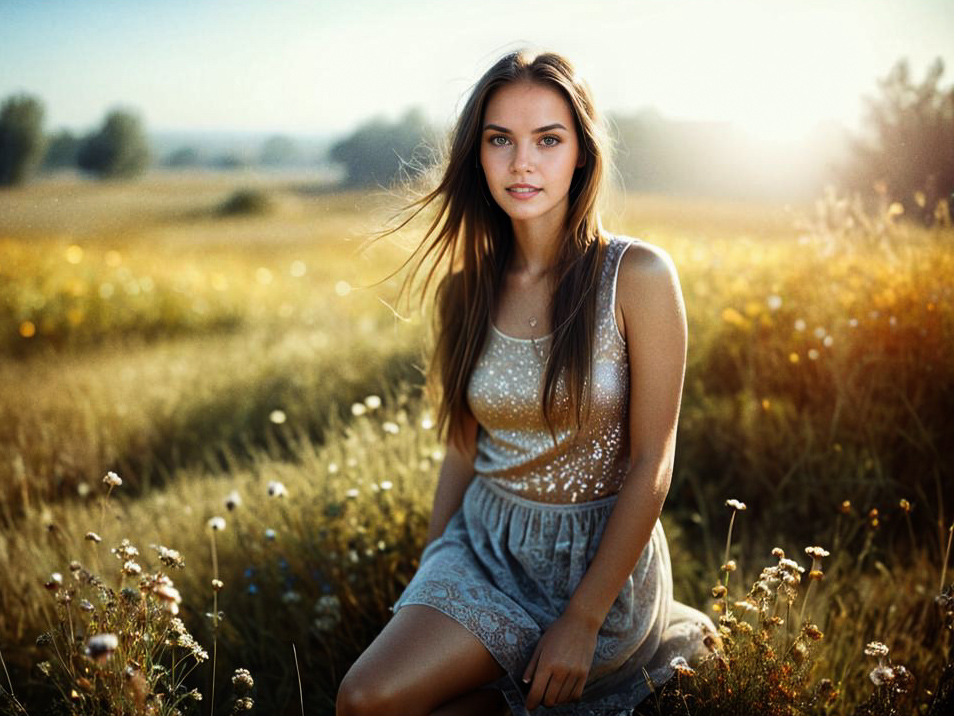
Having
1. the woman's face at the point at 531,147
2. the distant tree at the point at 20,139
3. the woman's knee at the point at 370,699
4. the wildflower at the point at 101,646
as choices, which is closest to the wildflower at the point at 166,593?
the wildflower at the point at 101,646

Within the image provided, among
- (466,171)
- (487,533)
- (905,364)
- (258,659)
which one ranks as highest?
(466,171)

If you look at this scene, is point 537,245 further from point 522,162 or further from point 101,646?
point 101,646

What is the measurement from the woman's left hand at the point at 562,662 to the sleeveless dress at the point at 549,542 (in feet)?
0.27

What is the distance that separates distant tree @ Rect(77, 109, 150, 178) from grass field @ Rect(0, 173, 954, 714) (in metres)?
1.20

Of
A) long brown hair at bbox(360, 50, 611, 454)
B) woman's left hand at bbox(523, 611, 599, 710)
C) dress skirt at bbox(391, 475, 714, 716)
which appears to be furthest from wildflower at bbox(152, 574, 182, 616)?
long brown hair at bbox(360, 50, 611, 454)

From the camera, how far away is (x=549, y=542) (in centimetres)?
219

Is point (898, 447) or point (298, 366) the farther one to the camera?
point (298, 366)

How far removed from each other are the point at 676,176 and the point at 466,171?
210cm

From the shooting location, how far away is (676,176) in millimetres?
4141

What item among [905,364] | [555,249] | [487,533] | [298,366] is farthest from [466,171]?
[298,366]

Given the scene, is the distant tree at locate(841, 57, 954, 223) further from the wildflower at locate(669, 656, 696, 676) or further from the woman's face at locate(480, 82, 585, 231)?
the wildflower at locate(669, 656, 696, 676)

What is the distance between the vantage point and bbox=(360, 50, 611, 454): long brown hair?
2.13 m

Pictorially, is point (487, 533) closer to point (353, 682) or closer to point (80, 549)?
point (353, 682)

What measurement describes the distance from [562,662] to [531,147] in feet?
4.53
